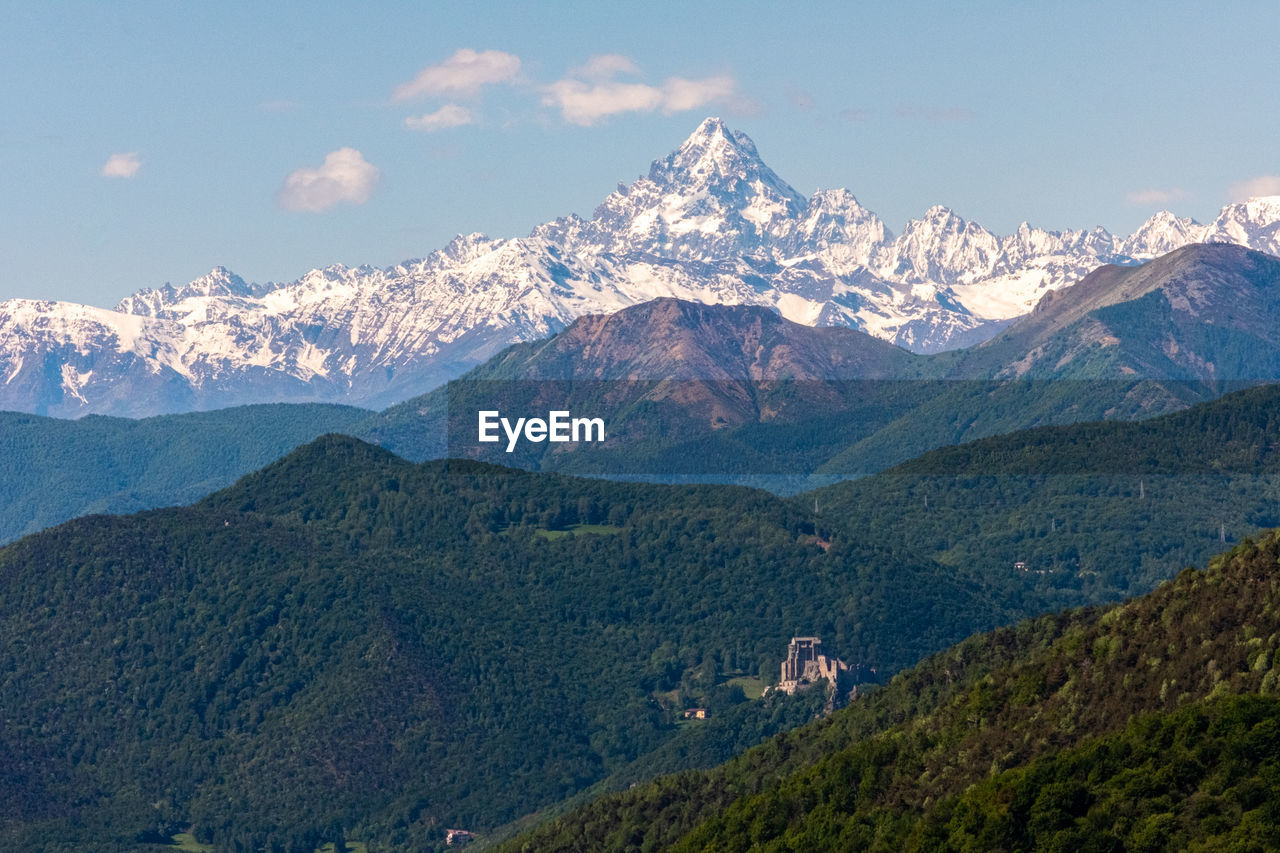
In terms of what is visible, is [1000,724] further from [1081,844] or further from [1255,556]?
[1081,844]

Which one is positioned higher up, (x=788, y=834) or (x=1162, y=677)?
(x=1162, y=677)

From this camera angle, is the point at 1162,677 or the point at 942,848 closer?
the point at 942,848

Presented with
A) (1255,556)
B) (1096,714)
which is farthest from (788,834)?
(1255,556)

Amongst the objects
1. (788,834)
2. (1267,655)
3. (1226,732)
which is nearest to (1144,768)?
(1226,732)

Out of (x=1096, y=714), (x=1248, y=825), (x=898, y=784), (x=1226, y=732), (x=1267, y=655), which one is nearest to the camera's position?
(x=1248, y=825)

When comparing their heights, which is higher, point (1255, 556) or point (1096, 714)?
point (1255, 556)

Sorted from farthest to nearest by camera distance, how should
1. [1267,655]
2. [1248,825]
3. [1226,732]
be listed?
[1267,655]
[1226,732]
[1248,825]

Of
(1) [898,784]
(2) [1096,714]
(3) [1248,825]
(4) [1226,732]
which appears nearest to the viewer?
(3) [1248,825]

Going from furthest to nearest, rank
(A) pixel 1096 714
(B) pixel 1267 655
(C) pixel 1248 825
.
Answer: (A) pixel 1096 714
(B) pixel 1267 655
(C) pixel 1248 825

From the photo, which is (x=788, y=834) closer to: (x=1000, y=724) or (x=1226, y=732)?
(x=1000, y=724)
